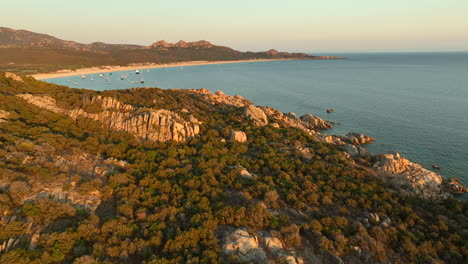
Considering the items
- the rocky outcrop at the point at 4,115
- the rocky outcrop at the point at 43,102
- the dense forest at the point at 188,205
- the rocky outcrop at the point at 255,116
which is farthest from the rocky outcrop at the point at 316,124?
the rocky outcrop at the point at 4,115

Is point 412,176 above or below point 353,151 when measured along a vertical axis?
below

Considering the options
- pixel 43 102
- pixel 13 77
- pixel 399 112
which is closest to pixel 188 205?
pixel 43 102

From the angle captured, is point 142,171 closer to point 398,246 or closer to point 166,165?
point 166,165

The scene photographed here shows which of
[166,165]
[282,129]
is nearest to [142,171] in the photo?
[166,165]

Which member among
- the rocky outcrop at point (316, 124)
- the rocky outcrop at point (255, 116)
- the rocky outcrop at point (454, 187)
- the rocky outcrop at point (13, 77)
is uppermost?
the rocky outcrop at point (13, 77)

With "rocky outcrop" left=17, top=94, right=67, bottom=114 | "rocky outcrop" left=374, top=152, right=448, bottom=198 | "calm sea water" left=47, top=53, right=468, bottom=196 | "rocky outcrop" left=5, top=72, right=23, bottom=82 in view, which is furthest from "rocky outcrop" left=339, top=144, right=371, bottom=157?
"rocky outcrop" left=5, top=72, right=23, bottom=82

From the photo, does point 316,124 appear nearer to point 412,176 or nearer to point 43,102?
point 412,176

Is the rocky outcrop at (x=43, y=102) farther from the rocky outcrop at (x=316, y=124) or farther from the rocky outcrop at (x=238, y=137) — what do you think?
the rocky outcrop at (x=316, y=124)
